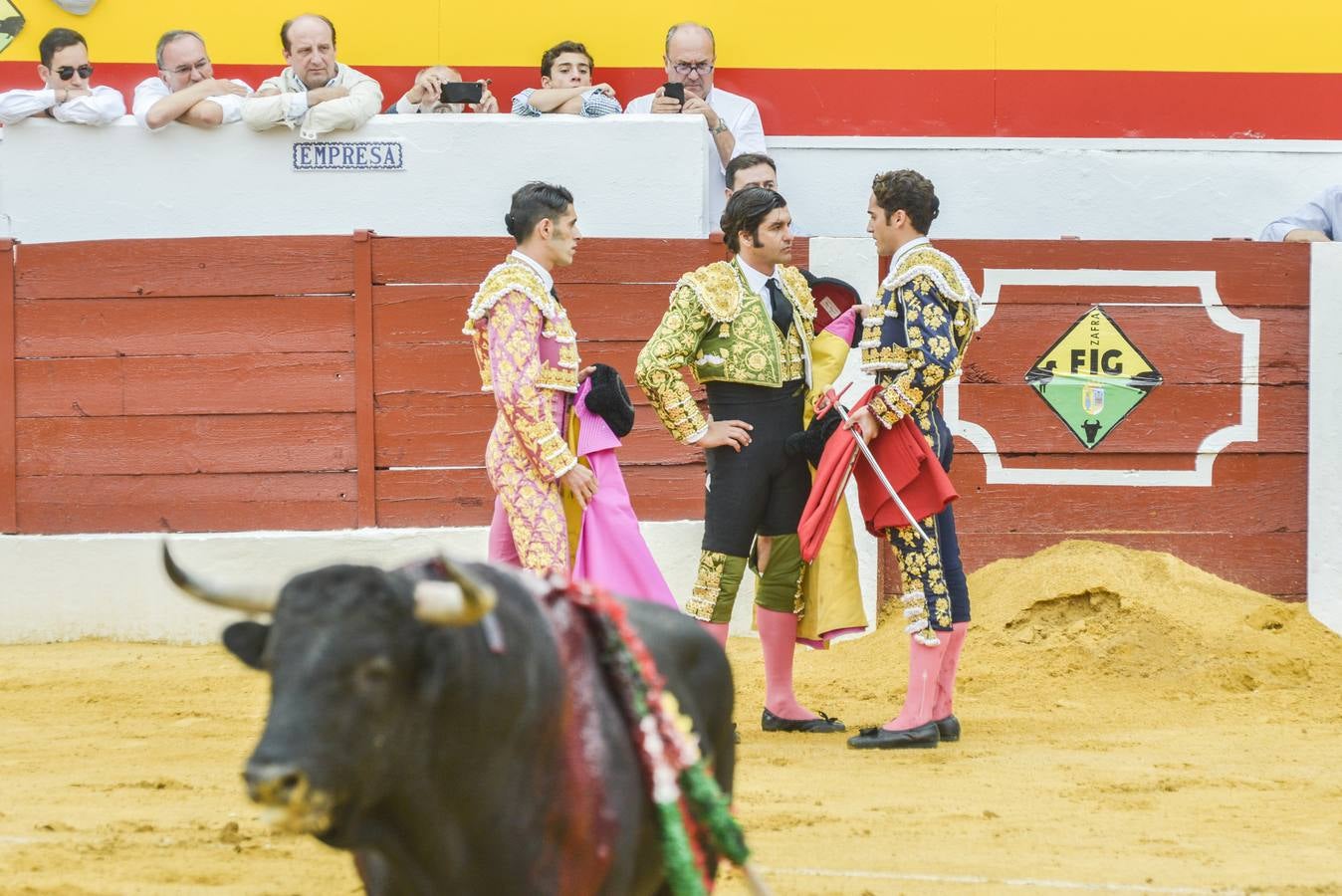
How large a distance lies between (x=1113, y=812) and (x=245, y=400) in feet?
13.3

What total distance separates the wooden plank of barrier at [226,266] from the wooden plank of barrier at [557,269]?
0.19 metres

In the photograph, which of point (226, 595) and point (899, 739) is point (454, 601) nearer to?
point (226, 595)

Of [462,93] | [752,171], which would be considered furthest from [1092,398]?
[462,93]

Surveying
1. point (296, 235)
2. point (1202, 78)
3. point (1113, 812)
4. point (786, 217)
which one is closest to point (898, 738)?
point (1113, 812)

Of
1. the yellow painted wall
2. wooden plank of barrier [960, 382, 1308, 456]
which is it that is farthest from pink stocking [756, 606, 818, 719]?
the yellow painted wall

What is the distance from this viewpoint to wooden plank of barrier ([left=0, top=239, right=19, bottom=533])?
6926mm

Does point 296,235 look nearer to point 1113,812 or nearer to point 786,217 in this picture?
point 786,217

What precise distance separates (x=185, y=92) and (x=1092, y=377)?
372cm

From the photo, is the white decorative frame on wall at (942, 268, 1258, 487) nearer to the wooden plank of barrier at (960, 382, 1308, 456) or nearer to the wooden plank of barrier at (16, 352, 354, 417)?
the wooden plank of barrier at (960, 382, 1308, 456)

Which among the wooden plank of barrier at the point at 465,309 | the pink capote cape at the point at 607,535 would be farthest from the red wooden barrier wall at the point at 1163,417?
the pink capote cape at the point at 607,535

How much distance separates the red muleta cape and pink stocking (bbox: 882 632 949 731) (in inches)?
13.6

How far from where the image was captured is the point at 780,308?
16.6ft

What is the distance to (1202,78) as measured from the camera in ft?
27.0

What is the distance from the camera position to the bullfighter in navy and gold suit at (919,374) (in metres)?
4.74
